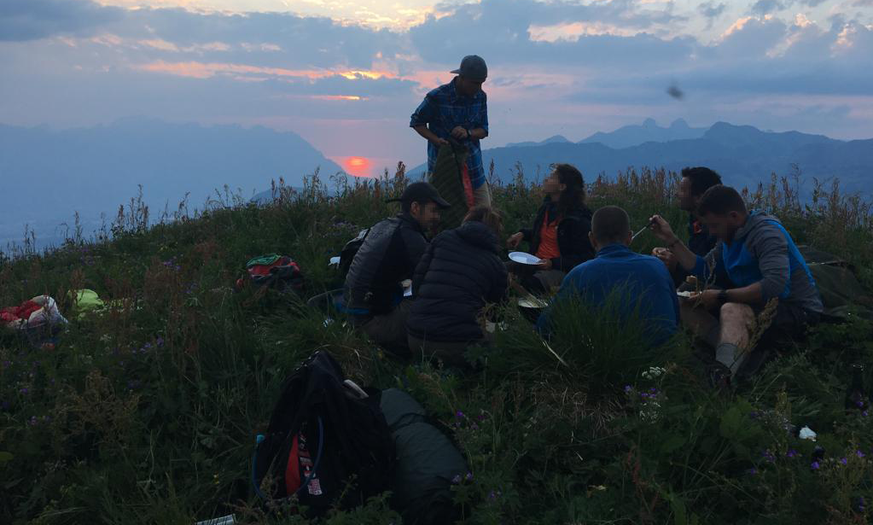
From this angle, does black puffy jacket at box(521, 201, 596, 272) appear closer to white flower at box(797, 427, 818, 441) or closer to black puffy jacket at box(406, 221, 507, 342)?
black puffy jacket at box(406, 221, 507, 342)

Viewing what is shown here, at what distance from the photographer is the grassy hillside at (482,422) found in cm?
264

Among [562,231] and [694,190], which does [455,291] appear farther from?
[694,190]

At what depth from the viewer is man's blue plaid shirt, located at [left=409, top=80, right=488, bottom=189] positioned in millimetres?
7316

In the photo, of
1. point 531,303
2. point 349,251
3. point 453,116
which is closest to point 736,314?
point 531,303

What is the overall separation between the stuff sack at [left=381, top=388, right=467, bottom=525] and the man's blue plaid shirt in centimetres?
470

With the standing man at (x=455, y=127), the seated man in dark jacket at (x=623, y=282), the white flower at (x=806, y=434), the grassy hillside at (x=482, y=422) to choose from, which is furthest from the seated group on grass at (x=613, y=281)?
the standing man at (x=455, y=127)

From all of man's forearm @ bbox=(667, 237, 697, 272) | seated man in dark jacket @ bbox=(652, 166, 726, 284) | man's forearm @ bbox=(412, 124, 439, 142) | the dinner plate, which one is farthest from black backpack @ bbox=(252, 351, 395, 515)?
man's forearm @ bbox=(412, 124, 439, 142)

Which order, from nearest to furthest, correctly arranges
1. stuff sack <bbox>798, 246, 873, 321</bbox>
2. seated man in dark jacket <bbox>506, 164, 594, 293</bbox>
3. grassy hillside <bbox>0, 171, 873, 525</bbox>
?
grassy hillside <bbox>0, 171, 873, 525</bbox> < stuff sack <bbox>798, 246, 873, 321</bbox> < seated man in dark jacket <bbox>506, 164, 594, 293</bbox>

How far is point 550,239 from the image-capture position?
20.9ft

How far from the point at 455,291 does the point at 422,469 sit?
1511mm

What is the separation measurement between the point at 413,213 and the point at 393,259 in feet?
1.53

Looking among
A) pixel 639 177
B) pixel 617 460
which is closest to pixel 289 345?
pixel 617 460

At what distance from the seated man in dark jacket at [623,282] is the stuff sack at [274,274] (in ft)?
10.7

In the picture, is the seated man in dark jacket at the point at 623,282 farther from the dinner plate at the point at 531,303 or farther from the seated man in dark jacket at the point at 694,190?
the seated man in dark jacket at the point at 694,190
